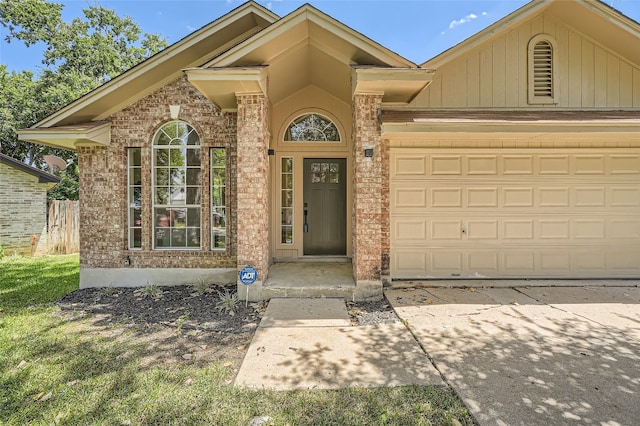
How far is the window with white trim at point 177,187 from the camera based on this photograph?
6.63m

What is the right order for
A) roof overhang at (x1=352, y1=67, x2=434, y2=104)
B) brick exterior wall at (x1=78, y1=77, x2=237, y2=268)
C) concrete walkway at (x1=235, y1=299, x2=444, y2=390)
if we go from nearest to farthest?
concrete walkway at (x1=235, y1=299, x2=444, y2=390), roof overhang at (x1=352, y1=67, x2=434, y2=104), brick exterior wall at (x1=78, y1=77, x2=237, y2=268)

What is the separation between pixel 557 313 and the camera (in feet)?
15.3

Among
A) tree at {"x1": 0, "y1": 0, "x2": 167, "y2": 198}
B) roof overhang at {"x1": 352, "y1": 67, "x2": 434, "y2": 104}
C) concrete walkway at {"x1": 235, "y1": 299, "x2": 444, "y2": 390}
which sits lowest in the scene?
concrete walkway at {"x1": 235, "y1": 299, "x2": 444, "y2": 390}

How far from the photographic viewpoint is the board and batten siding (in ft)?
20.9

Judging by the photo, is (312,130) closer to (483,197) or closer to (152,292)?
(483,197)

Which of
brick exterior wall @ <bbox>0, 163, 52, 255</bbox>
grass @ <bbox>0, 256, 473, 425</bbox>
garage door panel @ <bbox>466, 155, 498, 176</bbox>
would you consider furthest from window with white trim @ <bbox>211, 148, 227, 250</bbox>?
brick exterior wall @ <bbox>0, 163, 52, 255</bbox>

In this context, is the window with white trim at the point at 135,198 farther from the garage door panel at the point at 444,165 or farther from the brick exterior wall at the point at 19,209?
the brick exterior wall at the point at 19,209

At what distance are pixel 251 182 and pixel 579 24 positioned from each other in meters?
7.33

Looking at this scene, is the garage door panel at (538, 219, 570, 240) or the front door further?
the front door

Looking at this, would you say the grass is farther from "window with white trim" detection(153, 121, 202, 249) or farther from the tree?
the tree

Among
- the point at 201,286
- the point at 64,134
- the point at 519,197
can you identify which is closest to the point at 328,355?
the point at 201,286

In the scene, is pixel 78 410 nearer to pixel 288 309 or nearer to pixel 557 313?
pixel 288 309

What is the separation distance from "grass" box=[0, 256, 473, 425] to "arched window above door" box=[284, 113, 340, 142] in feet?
17.4

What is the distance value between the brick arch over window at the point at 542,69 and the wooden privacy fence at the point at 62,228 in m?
15.4
